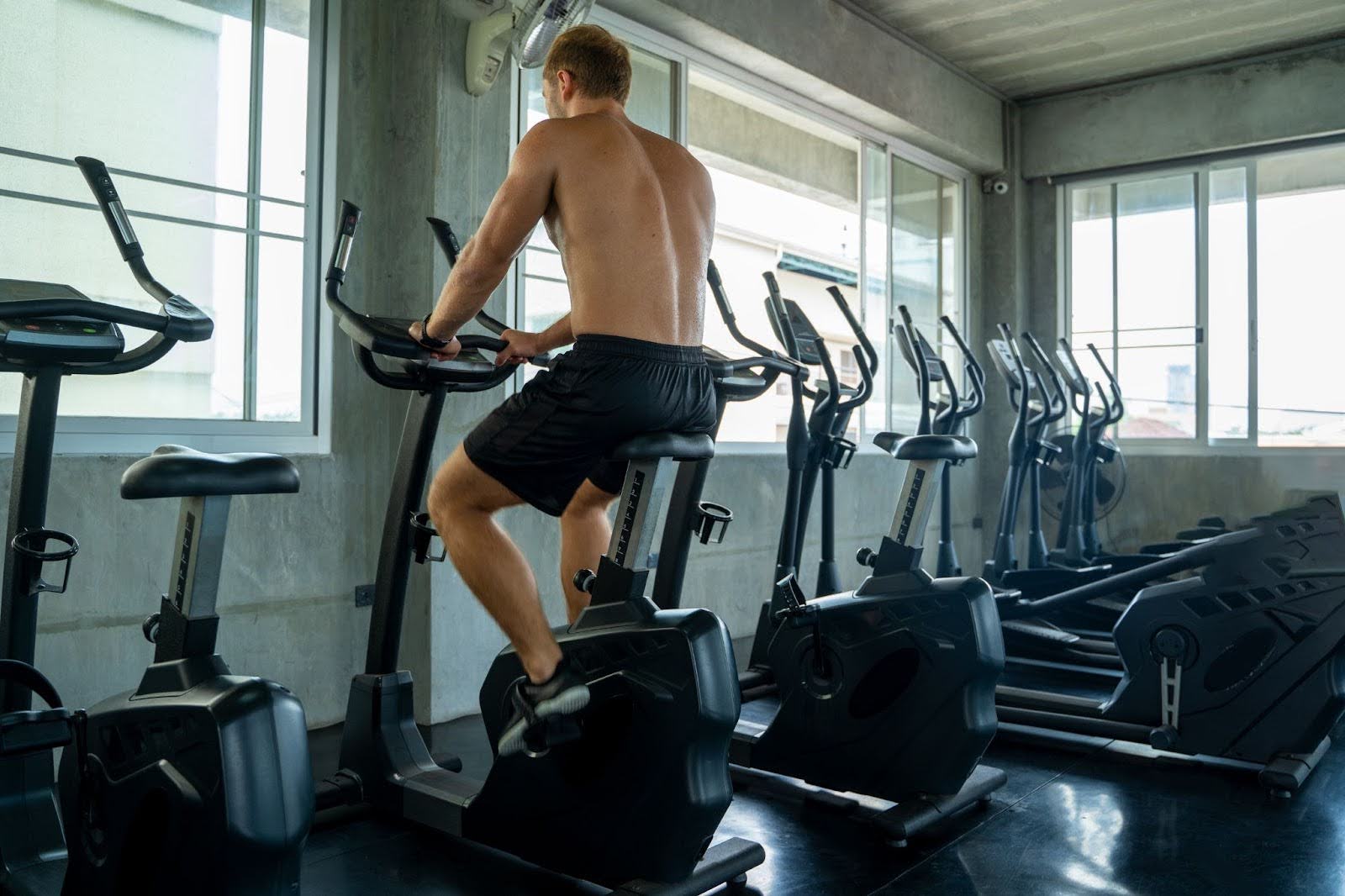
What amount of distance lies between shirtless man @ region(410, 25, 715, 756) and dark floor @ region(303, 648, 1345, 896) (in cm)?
43

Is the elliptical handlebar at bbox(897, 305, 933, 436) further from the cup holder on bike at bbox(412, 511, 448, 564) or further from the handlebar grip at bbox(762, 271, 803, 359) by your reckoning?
the cup holder on bike at bbox(412, 511, 448, 564)

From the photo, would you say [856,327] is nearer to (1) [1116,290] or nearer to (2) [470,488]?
(2) [470,488]

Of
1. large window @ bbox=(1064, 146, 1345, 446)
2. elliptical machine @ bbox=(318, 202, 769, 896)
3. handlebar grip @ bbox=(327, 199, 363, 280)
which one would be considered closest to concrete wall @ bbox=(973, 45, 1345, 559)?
large window @ bbox=(1064, 146, 1345, 446)

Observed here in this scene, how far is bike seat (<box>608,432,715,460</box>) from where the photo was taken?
2.12 m

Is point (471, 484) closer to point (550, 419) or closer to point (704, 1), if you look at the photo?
point (550, 419)

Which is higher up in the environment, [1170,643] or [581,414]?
[581,414]

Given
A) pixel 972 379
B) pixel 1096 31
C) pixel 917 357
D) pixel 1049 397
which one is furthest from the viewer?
pixel 1096 31

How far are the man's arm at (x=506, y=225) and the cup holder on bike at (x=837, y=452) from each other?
1.93 m

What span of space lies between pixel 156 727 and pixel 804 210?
18.1 feet

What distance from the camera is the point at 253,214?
141 inches

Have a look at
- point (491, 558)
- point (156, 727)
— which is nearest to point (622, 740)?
point (491, 558)

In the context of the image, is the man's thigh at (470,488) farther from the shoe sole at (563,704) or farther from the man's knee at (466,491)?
the shoe sole at (563,704)

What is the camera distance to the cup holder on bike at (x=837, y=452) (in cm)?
393

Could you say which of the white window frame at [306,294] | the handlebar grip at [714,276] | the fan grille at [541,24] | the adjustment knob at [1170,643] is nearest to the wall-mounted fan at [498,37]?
the fan grille at [541,24]
